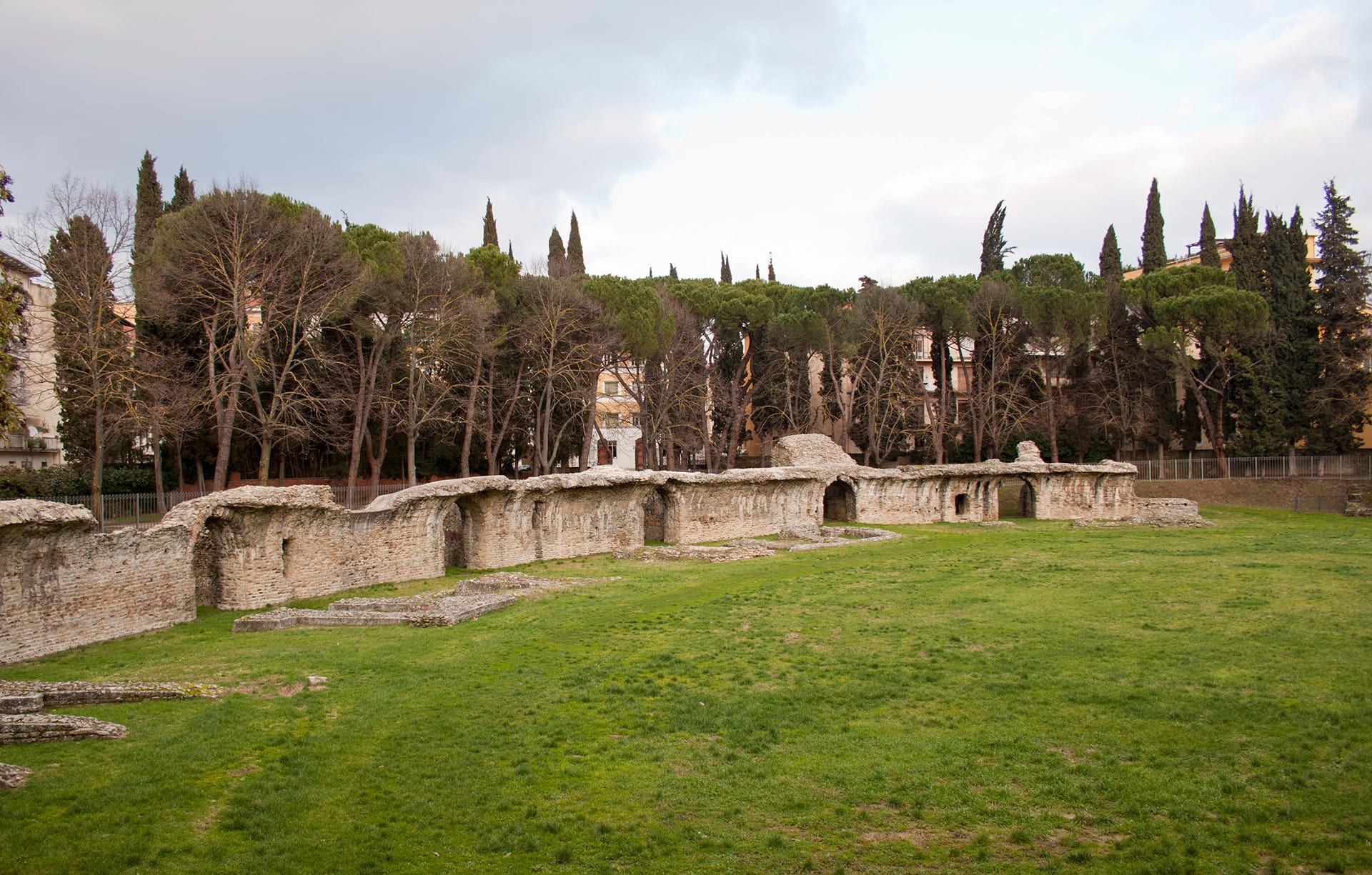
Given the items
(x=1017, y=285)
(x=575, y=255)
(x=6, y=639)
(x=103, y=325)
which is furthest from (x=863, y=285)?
(x=6, y=639)

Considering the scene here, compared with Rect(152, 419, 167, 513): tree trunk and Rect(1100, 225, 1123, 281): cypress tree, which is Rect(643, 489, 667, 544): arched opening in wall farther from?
Rect(1100, 225, 1123, 281): cypress tree

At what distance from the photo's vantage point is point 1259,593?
553 inches

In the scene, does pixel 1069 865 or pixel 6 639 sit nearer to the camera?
pixel 1069 865

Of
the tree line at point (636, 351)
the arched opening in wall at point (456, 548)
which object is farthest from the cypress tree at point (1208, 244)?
the arched opening in wall at point (456, 548)

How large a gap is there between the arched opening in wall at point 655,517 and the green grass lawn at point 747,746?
1254 centimetres

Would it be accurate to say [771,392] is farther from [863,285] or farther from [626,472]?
[626,472]

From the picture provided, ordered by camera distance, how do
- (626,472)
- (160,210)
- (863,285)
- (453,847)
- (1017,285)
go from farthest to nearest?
(863,285) → (1017,285) → (160,210) → (626,472) → (453,847)

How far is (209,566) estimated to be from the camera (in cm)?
1588

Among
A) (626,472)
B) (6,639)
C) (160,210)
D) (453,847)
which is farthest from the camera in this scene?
(160,210)

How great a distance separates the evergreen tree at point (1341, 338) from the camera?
123ft

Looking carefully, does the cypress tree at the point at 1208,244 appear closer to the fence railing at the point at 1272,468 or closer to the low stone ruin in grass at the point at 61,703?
the fence railing at the point at 1272,468

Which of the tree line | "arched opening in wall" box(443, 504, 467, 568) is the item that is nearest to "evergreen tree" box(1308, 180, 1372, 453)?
the tree line

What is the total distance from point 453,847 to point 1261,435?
42507 millimetres

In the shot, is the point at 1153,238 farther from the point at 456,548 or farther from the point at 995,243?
the point at 456,548
